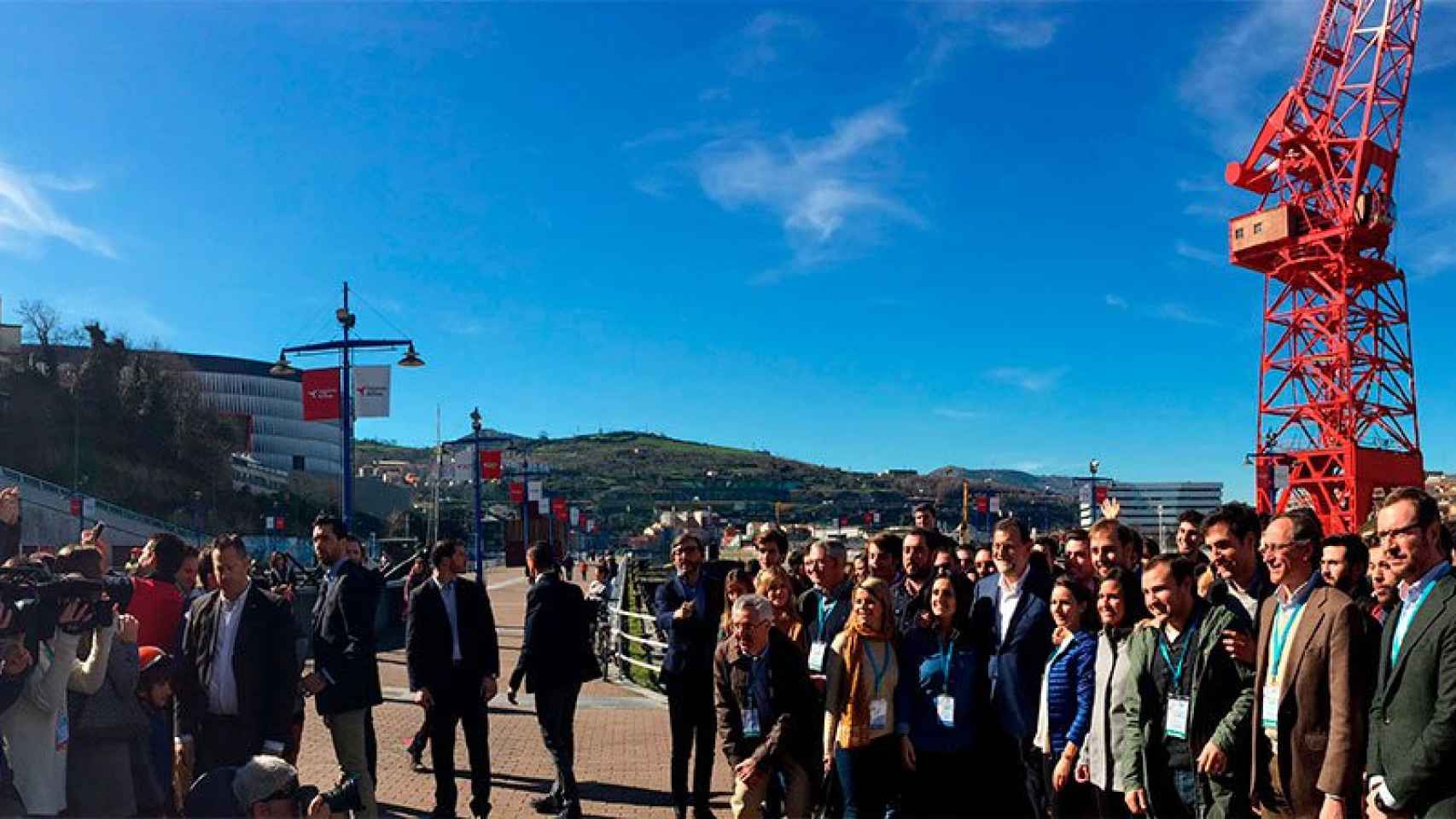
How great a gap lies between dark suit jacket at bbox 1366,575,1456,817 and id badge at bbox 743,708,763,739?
2.80m

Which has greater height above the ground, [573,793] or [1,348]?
[1,348]

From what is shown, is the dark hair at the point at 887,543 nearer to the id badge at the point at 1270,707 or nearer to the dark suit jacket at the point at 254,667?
the id badge at the point at 1270,707

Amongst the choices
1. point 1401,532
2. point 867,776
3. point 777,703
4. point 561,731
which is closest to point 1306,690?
point 1401,532

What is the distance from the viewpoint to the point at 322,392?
61.5ft

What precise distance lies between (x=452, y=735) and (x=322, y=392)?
1324 centimetres

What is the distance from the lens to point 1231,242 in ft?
140

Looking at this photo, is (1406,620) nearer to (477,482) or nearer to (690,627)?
(690,627)

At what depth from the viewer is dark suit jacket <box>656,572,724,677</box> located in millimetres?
6984

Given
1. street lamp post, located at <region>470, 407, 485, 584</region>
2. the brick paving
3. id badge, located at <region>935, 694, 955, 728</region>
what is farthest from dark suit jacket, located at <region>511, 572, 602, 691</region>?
street lamp post, located at <region>470, 407, 485, 584</region>

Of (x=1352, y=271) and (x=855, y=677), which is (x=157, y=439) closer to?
(x=1352, y=271)

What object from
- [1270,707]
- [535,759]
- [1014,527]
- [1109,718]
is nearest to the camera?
[1270,707]

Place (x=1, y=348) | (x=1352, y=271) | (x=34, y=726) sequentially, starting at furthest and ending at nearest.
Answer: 1. (x=1, y=348)
2. (x=1352, y=271)
3. (x=34, y=726)

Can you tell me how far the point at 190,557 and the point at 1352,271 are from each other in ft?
145

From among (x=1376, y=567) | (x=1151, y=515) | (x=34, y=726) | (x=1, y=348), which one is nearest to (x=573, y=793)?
(x=34, y=726)
